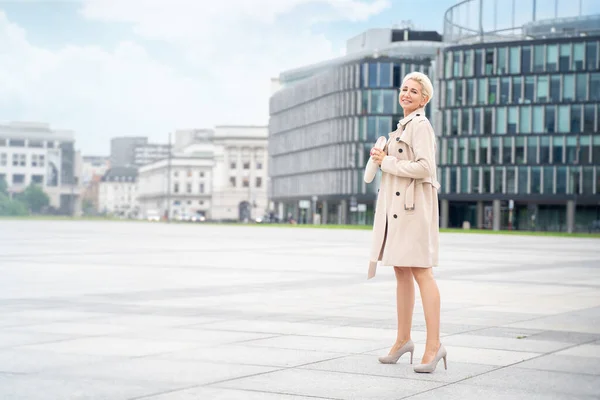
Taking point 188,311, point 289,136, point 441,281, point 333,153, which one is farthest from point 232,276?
point 289,136

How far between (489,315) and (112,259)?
12997mm

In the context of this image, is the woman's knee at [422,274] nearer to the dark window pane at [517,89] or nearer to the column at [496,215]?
the column at [496,215]

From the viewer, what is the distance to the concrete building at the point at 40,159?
17875 centimetres

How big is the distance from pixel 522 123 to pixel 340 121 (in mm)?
22647

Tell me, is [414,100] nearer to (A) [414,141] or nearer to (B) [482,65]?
(A) [414,141]

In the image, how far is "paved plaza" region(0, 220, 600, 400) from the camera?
6.32 meters

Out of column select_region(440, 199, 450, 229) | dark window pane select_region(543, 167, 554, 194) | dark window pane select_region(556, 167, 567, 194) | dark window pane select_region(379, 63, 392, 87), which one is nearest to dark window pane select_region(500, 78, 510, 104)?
dark window pane select_region(543, 167, 554, 194)

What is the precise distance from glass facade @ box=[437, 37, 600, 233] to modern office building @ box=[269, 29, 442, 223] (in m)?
6.38

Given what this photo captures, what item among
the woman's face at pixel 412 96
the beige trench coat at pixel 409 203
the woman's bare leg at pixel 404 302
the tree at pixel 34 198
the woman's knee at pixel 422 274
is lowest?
the woman's bare leg at pixel 404 302

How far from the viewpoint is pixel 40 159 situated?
18162 centimetres

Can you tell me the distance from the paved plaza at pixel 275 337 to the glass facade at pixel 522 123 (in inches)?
2843

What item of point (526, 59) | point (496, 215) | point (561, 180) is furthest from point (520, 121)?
point (496, 215)

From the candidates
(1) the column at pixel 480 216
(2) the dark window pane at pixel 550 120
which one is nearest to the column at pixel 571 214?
(2) the dark window pane at pixel 550 120

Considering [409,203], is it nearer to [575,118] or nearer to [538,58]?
[575,118]
